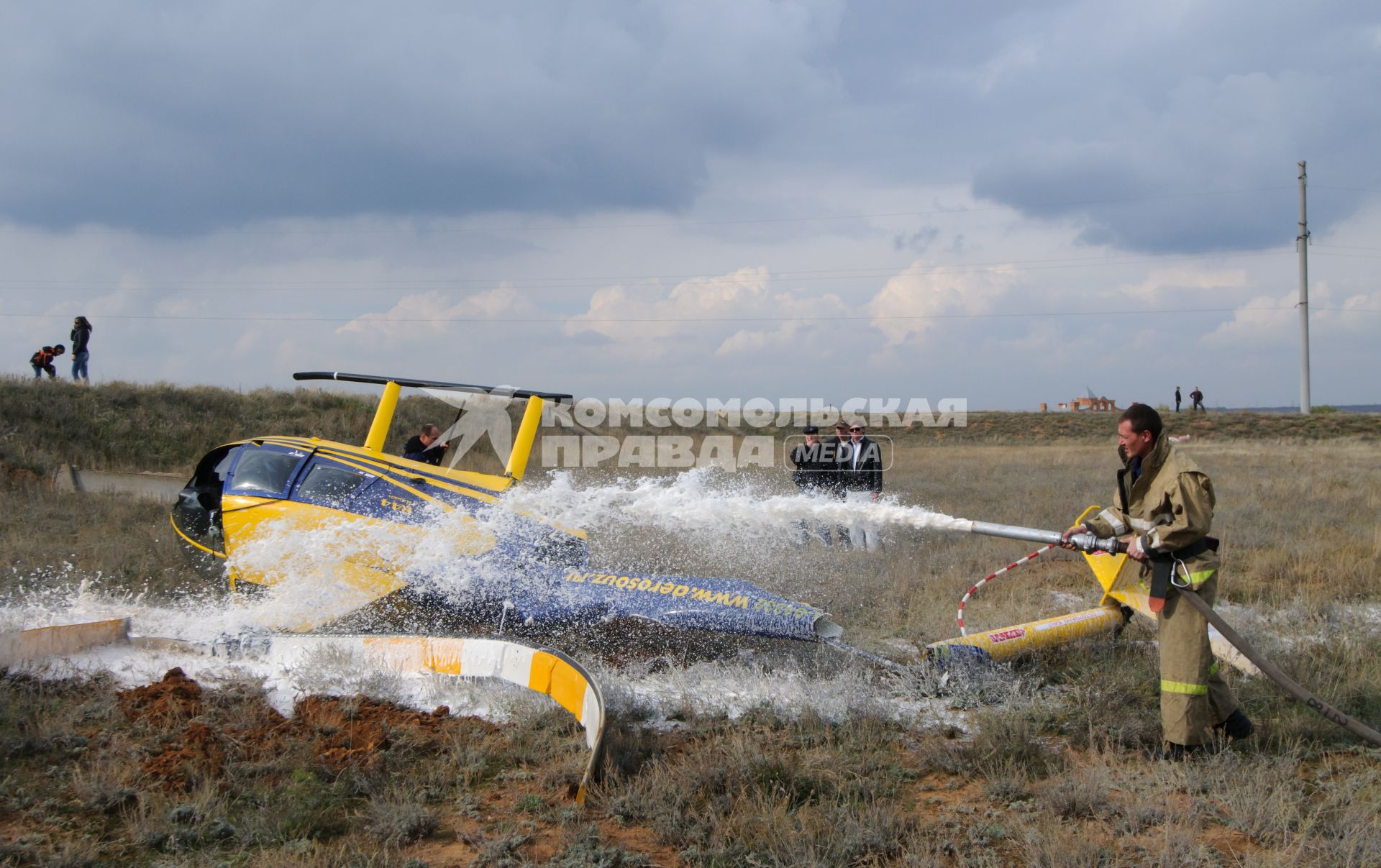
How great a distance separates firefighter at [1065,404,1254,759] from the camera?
4.20 metres

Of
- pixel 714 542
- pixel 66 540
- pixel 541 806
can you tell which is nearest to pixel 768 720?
pixel 541 806

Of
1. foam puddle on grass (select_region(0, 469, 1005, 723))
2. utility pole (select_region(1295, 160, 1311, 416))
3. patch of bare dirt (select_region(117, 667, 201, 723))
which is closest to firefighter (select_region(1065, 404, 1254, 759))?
foam puddle on grass (select_region(0, 469, 1005, 723))

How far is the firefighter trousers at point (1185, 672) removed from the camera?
165 inches

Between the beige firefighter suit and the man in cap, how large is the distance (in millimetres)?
5869

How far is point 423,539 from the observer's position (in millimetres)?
6434

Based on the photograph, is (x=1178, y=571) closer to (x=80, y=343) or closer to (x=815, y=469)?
(x=815, y=469)

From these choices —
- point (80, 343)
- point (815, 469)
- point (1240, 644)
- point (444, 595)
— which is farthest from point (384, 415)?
point (80, 343)

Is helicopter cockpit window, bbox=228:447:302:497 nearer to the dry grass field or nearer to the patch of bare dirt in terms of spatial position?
the patch of bare dirt

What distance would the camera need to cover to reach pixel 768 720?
15.9ft

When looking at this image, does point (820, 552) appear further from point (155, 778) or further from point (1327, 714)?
point (155, 778)

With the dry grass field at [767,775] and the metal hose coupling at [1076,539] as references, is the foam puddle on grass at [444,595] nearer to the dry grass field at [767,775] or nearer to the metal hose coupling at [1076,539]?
the dry grass field at [767,775]

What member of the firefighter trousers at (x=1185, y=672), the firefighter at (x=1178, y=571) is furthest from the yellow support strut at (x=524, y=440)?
the firefighter trousers at (x=1185, y=672)

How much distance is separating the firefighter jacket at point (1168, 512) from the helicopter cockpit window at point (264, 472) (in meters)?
6.21

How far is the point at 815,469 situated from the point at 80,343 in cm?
2061
